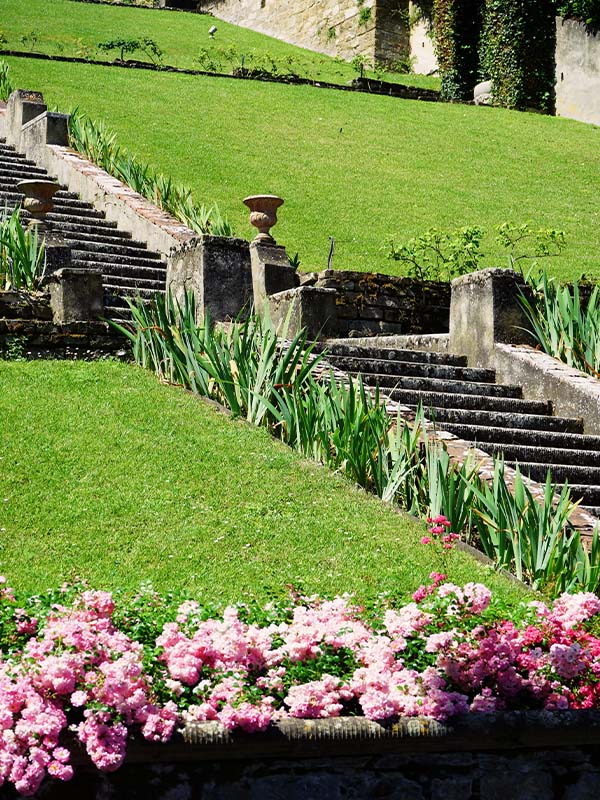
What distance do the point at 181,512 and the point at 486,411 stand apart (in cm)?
304

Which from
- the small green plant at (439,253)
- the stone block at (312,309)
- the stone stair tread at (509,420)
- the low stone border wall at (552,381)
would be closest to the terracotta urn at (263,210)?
the small green plant at (439,253)

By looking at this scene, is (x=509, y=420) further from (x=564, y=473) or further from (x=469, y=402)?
(x=564, y=473)

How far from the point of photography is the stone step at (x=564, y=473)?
6.54 m

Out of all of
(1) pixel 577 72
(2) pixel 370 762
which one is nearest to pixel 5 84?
(1) pixel 577 72

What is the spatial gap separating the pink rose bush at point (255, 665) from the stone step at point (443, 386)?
13.1 feet

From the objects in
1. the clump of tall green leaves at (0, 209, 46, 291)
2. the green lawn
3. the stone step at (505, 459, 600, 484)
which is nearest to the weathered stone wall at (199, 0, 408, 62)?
the green lawn

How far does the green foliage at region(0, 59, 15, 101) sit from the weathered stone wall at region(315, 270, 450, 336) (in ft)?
34.7

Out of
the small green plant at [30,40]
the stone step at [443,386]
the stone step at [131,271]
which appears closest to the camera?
the stone step at [443,386]

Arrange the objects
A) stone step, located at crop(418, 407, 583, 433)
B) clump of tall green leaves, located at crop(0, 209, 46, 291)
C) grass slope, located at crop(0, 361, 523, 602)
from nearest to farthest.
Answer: grass slope, located at crop(0, 361, 523, 602) < stone step, located at crop(418, 407, 583, 433) < clump of tall green leaves, located at crop(0, 209, 46, 291)

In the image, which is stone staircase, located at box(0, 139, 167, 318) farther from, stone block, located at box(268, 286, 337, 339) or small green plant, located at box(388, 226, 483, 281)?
small green plant, located at box(388, 226, 483, 281)

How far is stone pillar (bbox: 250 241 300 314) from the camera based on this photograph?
9859 millimetres

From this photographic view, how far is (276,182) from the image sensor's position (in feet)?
54.9

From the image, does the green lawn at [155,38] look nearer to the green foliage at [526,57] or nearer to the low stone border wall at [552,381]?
the green foliage at [526,57]

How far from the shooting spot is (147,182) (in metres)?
14.0
